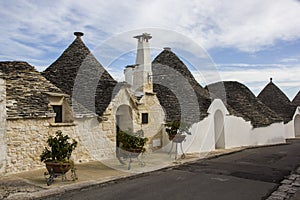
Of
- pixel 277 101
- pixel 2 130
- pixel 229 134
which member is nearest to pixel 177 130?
pixel 229 134

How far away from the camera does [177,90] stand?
2023 cm

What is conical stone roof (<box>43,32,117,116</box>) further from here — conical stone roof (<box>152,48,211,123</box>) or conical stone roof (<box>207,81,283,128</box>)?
conical stone roof (<box>207,81,283,128</box>)

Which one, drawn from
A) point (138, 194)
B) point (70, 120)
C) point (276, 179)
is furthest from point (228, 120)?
point (138, 194)

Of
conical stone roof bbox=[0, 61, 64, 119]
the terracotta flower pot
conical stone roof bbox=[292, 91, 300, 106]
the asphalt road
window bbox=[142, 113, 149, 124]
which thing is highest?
conical stone roof bbox=[292, 91, 300, 106]

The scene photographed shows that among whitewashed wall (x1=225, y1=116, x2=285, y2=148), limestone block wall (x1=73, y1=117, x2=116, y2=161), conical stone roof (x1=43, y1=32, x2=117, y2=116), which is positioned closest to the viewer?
limestone block wall (x1=73, y1=117, x2=116, y2=161)

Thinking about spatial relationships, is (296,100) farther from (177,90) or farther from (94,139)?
(94,139)

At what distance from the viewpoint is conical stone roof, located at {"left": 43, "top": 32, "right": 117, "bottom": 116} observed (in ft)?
46.3

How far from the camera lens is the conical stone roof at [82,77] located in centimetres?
1410

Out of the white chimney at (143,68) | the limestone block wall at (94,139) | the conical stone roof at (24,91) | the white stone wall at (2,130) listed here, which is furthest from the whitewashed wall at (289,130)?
the white stone wall at (2,130)

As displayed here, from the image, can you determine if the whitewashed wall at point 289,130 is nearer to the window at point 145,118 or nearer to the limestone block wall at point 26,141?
the window at point 145,118

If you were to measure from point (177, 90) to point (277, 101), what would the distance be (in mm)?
15887

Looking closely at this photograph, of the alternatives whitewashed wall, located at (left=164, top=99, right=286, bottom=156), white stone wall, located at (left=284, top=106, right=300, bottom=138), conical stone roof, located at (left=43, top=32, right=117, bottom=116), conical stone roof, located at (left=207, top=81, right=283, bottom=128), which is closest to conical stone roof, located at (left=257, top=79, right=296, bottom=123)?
white stone wall, located at (left=284, top=106, right=300, bottom=138)

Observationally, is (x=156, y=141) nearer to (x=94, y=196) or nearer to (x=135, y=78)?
(x=135, y=78)

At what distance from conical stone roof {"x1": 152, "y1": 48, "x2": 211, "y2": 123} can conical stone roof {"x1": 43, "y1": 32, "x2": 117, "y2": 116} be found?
4.24 metres
